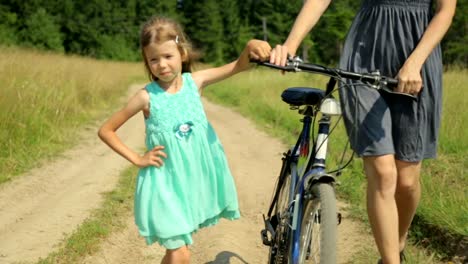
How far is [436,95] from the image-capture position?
8.09 feet

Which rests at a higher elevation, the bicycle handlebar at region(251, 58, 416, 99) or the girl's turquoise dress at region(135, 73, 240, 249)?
the bicycle handlebar at region(251, 58, 416, 99)

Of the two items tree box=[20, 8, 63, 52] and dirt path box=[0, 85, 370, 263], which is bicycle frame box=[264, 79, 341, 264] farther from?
tree box=[20, 8, 63, 52]

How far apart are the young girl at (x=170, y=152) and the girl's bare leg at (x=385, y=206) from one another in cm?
71

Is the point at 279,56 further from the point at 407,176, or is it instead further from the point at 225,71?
the point at 407,176

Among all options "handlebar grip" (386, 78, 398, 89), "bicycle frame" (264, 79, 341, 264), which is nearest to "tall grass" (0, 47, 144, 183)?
"bicycle frame" (264, 79, 341, 264)

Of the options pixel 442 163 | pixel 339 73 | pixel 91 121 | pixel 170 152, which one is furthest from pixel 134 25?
pixel 339 73

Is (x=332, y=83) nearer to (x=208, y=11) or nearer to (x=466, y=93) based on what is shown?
(x=466, y=93)

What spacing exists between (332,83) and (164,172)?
0.87m

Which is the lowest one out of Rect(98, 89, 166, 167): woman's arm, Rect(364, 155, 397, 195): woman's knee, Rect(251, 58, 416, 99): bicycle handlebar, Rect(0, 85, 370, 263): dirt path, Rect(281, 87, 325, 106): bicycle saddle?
Rect(0, 85, 370, 263): dirt path

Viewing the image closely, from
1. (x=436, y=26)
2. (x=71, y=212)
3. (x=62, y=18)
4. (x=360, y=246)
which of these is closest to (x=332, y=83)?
(x=436, y=26)

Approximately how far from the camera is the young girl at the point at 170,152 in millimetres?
2338

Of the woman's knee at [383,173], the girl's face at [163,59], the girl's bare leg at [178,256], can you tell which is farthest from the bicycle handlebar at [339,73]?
the girl's bare leg at [178,256]

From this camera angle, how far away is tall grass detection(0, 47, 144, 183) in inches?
241

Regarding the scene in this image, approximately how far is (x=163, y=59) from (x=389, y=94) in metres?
1.08
